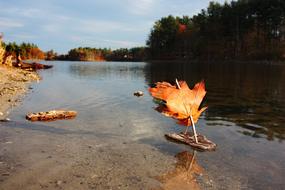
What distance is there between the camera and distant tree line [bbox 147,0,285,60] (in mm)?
83938

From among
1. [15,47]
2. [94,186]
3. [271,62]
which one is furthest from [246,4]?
[94,186]

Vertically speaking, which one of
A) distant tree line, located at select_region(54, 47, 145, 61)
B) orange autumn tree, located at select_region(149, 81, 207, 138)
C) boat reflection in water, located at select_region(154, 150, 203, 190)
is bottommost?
boat reflection in water, located at select_region(154, 150, 203, 190)

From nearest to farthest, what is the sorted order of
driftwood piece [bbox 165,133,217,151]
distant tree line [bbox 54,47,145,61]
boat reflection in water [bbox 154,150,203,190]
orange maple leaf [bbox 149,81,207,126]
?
boat reflection in water [bbox 154,150,203,190] → driftwood piece [bbox 165,133,217,151] → orange maple leaf [bbox 149,81,207,126] → distant tree line [bbox 54,47,145,61]

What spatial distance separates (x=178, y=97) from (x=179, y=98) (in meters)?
0.05

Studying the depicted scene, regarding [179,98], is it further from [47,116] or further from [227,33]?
[227,33]

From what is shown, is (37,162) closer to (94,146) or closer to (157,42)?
(94,146)

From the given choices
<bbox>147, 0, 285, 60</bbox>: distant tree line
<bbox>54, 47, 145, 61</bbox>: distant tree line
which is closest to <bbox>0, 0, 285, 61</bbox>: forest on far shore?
<bbox>147, 0, 285, 60</bbox>: distant tree line

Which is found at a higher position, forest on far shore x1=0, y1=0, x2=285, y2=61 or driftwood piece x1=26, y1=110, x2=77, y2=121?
forest on far shore x1=0, y1=0, x2=285, y2=61

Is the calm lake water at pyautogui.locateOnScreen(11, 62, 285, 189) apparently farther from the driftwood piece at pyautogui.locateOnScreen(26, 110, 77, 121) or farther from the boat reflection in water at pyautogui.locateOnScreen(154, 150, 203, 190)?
the driftwood piece at pyautogui.locateOnScreen(26, 110, 77, 121)

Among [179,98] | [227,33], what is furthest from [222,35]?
[179,98]

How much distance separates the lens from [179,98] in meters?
9.95

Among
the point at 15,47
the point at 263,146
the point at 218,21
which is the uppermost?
the point at 218,21

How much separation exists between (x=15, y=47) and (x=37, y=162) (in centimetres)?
4502

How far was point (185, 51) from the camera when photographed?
4938 inches
